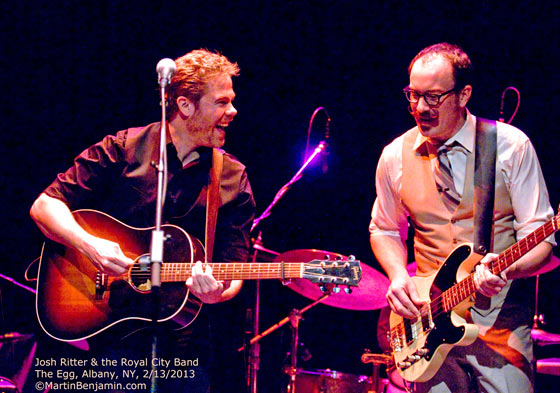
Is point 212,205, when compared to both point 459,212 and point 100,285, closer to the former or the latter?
point 100,285

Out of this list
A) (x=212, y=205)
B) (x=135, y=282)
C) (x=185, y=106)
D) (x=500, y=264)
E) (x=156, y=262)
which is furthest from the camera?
(x=185, y=106)

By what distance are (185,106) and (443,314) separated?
2.03m

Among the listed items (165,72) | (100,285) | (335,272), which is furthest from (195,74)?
(335,272)

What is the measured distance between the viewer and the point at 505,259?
9.15 ft

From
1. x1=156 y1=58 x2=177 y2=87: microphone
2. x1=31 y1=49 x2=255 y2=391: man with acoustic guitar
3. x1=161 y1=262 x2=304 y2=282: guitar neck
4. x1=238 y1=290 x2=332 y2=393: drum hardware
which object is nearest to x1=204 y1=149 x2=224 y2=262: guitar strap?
x1=31 y1=49 x2=255 y2=391: man with acoustic guitar

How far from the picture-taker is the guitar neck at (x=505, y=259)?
2709 millimetres

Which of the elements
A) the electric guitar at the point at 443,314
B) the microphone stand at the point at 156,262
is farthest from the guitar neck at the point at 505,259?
the microphone stand at the point at 156,262

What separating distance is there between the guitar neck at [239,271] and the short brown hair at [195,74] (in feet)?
3.58

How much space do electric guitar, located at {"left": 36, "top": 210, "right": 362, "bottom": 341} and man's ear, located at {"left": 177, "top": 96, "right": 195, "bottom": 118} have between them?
2.61ft

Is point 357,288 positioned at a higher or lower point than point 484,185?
lower

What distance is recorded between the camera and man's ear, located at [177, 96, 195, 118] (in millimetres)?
3707

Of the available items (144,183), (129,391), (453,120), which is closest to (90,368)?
(129,391)

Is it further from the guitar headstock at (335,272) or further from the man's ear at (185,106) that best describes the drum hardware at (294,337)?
the man's ear at (185,106)

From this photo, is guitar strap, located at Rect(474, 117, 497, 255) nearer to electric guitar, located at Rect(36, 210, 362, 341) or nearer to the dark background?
electric guitar, located at Rect(36, 210, 362, 341)
